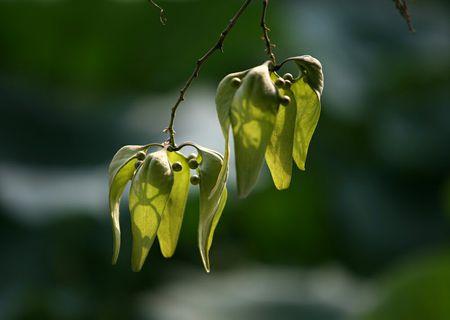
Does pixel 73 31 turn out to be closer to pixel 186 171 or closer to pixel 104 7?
pixel 104 7

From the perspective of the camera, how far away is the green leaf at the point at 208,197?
130 centimetres

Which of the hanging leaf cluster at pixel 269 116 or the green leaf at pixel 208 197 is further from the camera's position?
the green leaf at pixel 208 197

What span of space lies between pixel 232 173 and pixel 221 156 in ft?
10.4

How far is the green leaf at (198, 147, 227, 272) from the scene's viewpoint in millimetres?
1297

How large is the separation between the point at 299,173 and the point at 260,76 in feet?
11.5

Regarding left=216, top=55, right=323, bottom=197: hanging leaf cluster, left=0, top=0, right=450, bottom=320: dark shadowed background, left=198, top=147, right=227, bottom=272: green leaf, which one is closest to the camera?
left=216, top=55, right=323, bottom=197: hanging leaf cluster

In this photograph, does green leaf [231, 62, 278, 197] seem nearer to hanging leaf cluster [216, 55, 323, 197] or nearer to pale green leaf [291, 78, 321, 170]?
hanging leaf cluster [216, 55, 323, 197]

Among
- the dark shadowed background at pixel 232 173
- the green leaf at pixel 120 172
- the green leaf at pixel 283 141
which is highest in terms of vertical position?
the green leaf at pixel 283 141

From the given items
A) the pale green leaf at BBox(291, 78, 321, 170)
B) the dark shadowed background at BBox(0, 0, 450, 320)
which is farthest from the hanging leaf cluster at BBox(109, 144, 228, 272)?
the dark shadowed background at BBox(0, 0, 450, 320)

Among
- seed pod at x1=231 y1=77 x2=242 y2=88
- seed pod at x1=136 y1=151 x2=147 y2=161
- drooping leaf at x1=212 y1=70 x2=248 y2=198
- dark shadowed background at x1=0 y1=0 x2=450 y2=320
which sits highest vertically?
seed pod at x1=231 y1=77 x2=242 y2=88

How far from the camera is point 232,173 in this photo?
450 centimetres

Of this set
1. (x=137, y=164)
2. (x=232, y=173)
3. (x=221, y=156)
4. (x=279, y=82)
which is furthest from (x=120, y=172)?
(x=232, y=173)

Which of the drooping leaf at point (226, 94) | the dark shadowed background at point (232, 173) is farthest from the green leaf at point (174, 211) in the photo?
the dark shadowed background at point (232, 173)

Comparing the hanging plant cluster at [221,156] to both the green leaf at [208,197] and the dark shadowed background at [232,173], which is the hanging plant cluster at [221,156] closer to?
the green leaf at [208,197]
